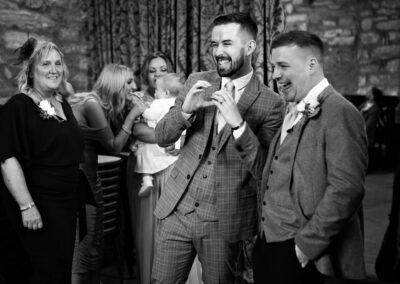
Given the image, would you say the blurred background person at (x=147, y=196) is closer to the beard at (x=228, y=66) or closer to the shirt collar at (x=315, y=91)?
the beard at (x=228, y=66)

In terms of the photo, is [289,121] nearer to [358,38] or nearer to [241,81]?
[241,81]

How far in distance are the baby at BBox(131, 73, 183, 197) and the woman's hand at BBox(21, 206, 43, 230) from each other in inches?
36.1

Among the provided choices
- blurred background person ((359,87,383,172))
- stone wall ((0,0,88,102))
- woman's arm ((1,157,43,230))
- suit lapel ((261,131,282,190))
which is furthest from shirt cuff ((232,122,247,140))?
blurred background person ((359,87,383,172))

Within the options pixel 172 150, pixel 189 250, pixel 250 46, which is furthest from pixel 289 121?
pixel 172 150

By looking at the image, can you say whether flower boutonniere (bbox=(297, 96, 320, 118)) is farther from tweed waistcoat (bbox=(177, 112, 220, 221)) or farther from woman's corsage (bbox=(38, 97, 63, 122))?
woman's corsage (bbox=(38, 97, 63, 122))

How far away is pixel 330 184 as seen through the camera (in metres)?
1.60

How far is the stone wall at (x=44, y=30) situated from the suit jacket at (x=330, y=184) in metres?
3.30

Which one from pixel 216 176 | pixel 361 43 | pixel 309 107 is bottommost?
pixel 216 176

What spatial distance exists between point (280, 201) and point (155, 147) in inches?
59.7

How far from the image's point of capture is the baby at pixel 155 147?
10.0 feet

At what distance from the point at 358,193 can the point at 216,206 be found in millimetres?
669

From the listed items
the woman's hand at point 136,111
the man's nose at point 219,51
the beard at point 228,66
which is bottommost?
the woman's hand at point 136,111

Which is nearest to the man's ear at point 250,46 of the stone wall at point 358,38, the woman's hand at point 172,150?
the woman's hand at point 172,150

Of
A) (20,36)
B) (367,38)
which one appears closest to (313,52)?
(20,36)
